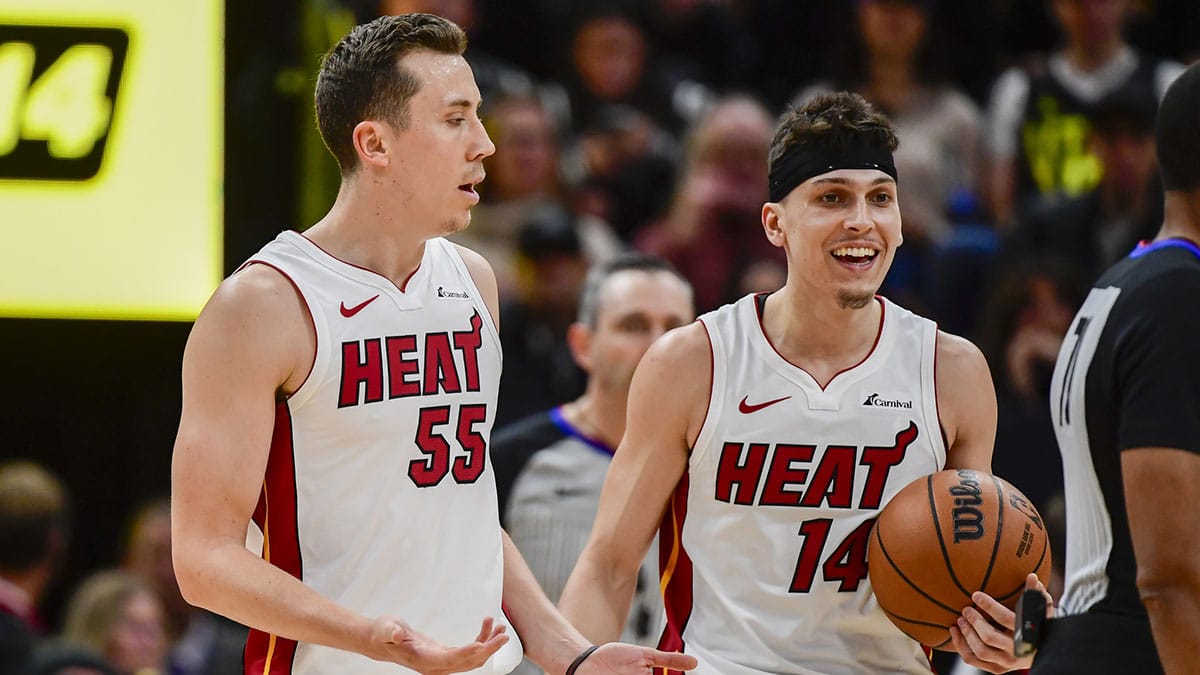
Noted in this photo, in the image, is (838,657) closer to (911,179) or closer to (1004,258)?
(1004,258)

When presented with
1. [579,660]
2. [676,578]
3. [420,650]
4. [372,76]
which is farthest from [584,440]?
[420,650]

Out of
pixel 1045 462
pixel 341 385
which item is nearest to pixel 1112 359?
pixel 341 385

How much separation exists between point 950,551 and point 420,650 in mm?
1353

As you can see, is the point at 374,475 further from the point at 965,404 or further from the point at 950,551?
the point at 965,404

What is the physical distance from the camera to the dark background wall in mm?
7184

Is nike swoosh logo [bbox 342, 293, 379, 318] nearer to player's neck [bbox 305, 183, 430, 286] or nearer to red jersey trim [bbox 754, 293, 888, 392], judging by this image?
player's neck [bbox 305, 183, 430, 286]

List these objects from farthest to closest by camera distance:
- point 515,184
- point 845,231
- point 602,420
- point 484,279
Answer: point 515,184 → point 602,420 → point 845,231 → point 484,279

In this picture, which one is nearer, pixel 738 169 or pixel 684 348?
pixel 684 348

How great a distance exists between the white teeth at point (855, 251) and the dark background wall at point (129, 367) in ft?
11.3

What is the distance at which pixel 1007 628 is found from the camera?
3955 millimetres

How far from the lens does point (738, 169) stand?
882cm

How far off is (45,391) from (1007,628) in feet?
18.9

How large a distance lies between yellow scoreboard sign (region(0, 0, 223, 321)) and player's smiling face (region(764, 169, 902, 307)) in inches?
143

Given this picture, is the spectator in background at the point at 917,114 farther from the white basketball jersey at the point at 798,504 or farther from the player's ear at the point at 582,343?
the white basketball jersey at the point at 798,504
